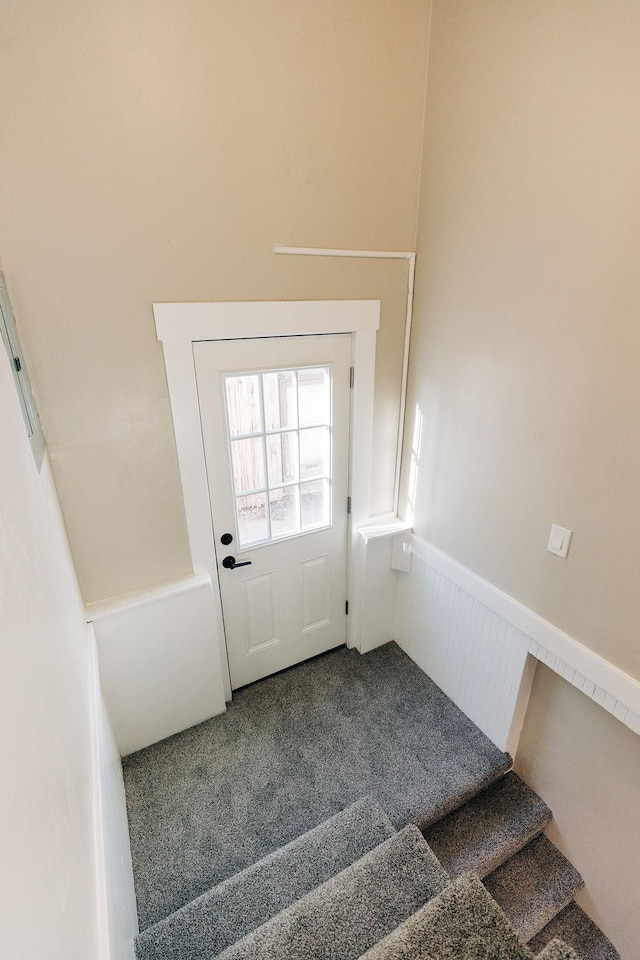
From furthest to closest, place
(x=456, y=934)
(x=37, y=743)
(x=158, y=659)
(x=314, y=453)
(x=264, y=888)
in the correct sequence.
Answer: (x=314, y=453) < (x=158, y=659) < (x=264, y=888) < (x=456, y=934) < (x=37, y=743)

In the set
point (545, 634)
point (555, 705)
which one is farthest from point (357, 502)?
point (555, 705)

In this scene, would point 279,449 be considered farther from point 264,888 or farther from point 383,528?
point 264,888

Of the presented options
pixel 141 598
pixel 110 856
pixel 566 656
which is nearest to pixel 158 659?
pixel 141 598

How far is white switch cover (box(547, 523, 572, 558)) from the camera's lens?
1656 mm

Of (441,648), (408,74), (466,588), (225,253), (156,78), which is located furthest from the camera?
(441,648)

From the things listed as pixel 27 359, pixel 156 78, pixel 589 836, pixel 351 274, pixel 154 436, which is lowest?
pixel 589 836

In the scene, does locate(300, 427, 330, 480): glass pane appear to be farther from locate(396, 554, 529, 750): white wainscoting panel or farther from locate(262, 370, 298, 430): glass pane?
locate(396, 554, 529, 750): white wainscoting panel

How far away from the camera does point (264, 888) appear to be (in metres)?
1.55

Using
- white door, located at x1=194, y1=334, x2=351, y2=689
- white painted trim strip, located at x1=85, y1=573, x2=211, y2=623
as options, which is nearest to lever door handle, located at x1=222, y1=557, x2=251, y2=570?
white door, located at x1=194, y1=334, x2=351, y2=689

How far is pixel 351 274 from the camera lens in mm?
2016

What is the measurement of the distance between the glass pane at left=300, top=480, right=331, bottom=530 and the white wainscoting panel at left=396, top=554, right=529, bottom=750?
570mm

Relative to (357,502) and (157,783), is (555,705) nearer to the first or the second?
(357,502)

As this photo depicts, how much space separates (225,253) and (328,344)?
0.60 meters

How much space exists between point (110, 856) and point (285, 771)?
1009 millimetres
